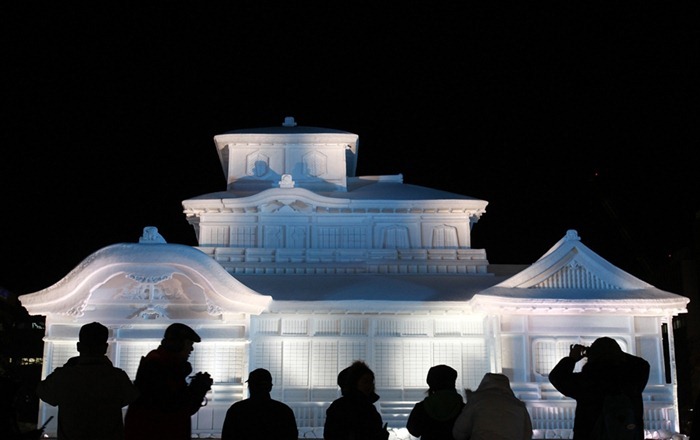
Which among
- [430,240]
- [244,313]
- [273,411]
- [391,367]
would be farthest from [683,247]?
[273,411]

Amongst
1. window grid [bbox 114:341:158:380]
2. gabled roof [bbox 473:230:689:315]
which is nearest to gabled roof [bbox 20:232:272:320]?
window grid [bbox 114:341:158:380]

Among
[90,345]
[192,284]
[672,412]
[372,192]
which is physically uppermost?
[372,192]

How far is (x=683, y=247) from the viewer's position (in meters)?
51.7

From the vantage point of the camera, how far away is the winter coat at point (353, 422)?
7297mm

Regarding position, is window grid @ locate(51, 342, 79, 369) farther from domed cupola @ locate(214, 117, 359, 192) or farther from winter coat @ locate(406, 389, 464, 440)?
winter coat @ locate(406, 389, 464, 440)

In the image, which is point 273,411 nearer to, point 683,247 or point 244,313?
point 244,313

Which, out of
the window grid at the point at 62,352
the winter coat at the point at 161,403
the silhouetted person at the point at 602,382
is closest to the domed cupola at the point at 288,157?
the window grid at the point at 62,352

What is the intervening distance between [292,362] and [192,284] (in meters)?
3.88

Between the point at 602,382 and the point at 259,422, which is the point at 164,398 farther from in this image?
the point at 602,382

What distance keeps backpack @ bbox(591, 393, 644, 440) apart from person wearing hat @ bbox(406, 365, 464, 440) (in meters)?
1.37

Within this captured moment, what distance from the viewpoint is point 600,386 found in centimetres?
699

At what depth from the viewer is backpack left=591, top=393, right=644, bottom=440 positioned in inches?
265

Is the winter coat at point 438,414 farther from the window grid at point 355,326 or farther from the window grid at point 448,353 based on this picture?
the window grid at point 448,353

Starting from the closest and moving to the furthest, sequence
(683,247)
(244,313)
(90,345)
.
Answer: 1. (90,345)
2. (244,313)
3. (683,247)
